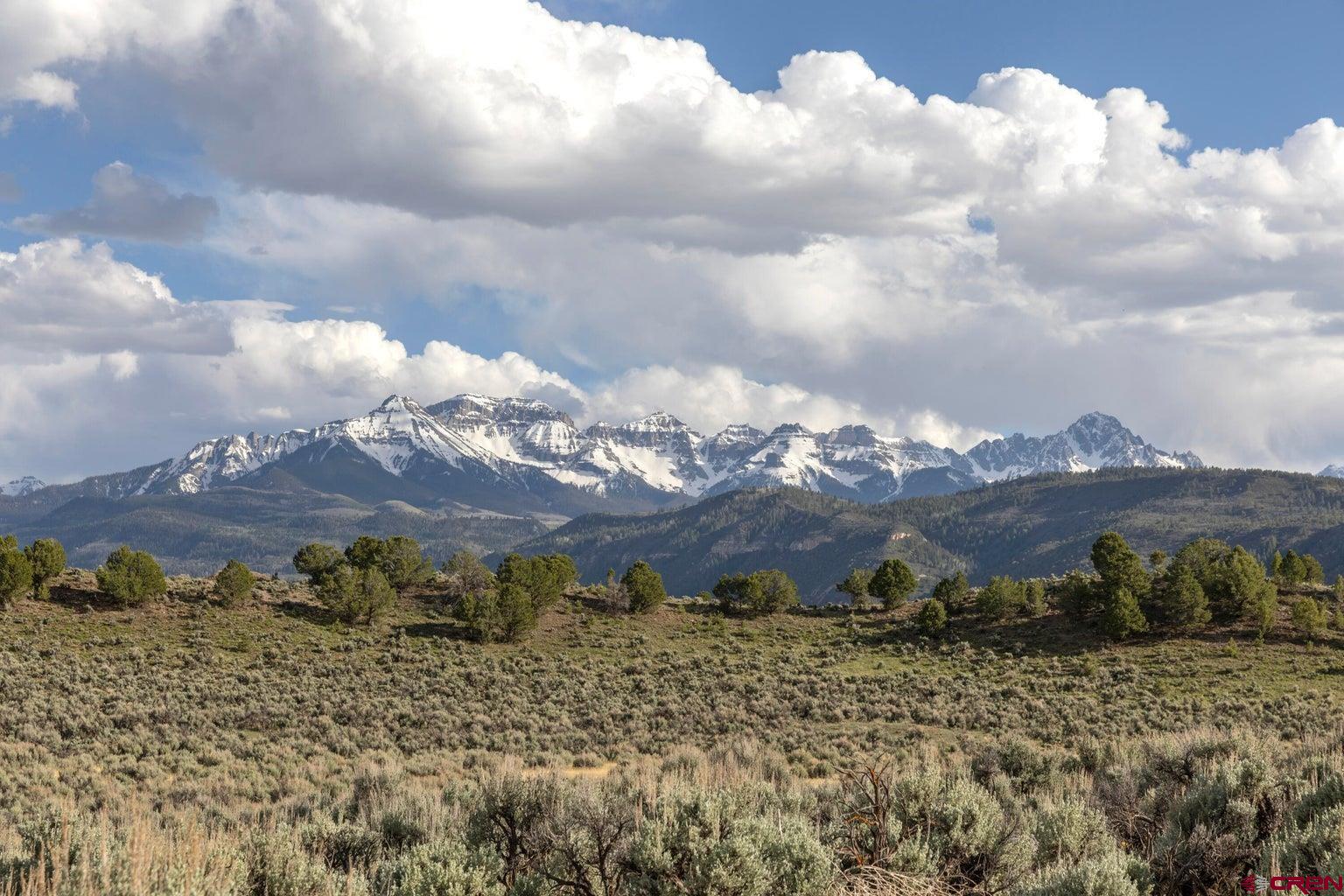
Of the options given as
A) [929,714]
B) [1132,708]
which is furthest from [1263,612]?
[929,714]

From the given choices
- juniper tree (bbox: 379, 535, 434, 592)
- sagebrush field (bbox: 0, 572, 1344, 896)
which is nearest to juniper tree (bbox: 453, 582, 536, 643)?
sagebrush field (bbox: 0, 572, 1344, 896)

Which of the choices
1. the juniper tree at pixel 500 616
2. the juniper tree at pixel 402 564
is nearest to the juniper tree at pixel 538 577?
the juniper tree at pixel 500 616

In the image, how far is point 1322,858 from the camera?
10016mm

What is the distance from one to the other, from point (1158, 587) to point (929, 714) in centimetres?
3526

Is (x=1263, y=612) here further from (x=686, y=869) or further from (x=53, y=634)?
(x=53, y=634)

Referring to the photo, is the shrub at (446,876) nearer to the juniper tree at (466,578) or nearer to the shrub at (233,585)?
the shrub at (233,585)

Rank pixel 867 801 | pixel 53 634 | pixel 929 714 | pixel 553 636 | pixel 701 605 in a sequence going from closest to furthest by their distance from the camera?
pixel 867 801 → pixel 929 714 → pixel 53 634 → pixel 553 636 → pixel 701 605

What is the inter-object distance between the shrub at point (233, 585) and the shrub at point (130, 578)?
3779 mm

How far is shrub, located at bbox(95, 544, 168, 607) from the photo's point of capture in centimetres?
6097

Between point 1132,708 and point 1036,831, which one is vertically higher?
point 1036,831

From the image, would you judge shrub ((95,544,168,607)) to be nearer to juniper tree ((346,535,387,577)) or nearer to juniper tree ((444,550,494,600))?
juniper tree ((346,535,387,577))

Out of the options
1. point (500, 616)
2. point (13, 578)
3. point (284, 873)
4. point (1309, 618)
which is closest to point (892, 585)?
point (1309, 618)

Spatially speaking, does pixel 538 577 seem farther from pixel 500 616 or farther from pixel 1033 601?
pixel 1033 601

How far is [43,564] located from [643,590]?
44.2 meters
